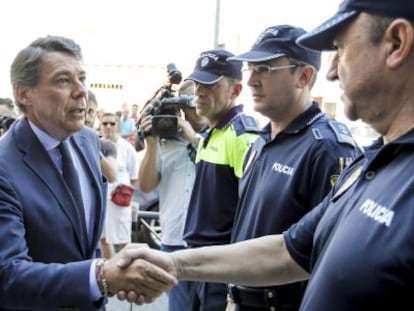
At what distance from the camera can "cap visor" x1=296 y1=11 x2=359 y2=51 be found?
1424 mm

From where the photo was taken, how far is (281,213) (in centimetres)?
244

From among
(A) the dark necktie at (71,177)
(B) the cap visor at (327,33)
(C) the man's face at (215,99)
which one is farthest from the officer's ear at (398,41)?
(C) the man's face at (215,99)

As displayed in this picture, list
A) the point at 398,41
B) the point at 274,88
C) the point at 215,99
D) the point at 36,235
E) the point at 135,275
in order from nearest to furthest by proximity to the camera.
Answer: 1. the point at 398,41
2. the point at 36,235
3. the point at 135,275
4. the point at 274,88
5. the point at 215,99

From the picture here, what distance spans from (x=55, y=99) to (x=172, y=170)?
192 centimetres

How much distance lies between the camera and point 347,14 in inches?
55.7

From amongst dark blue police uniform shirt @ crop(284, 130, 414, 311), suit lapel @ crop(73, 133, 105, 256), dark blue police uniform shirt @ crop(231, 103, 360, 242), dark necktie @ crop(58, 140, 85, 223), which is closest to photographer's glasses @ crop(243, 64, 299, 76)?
dark blue police uniform shirt @ crop(231, 103, 360, 242)

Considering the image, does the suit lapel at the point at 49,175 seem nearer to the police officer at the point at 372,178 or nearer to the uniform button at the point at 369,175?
the police officer at the point at 372,178

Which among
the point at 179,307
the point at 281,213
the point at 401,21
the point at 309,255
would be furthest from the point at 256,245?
the point at 179,307

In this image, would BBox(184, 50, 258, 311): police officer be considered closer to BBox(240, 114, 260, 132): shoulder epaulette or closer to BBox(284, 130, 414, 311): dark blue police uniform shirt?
BBox(240, 114, 260, 132): shoulder epaulette

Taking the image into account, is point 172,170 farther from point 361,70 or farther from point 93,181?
point 361,70

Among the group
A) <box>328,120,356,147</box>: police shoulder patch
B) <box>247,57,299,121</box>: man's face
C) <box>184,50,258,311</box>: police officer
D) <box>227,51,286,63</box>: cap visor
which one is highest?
<box>227,51,286,63</box>: cap visor

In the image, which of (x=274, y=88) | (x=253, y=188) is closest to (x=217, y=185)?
(x=253, y=188)

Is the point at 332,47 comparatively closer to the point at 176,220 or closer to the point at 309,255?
the point at 309,255

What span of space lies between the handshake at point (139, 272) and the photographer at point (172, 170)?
172 centimetres
